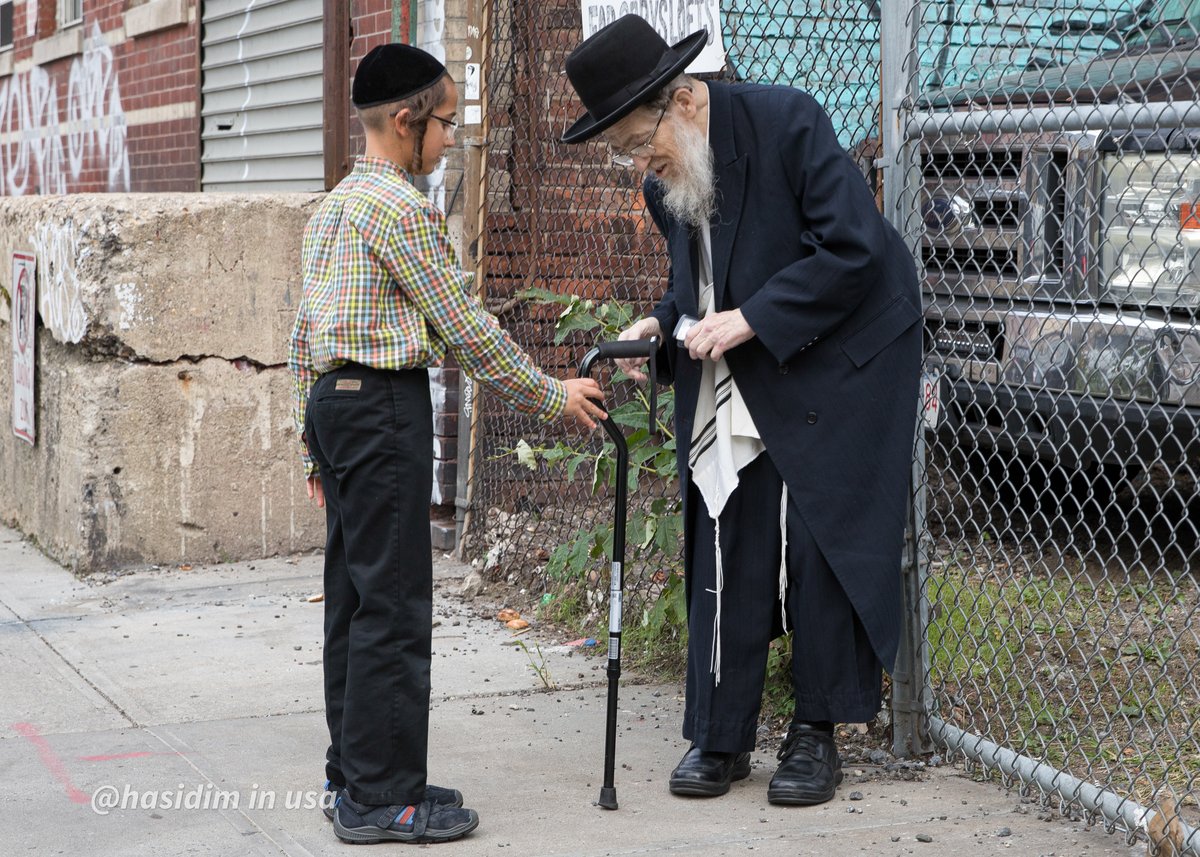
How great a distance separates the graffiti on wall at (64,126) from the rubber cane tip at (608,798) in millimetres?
8933

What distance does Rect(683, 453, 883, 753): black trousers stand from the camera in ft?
11.8

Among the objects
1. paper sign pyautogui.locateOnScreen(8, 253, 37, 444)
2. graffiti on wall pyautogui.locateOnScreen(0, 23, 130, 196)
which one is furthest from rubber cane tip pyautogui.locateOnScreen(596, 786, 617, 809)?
graffiti on wall pyautogui.locateOnScreen(0, 23, 130, 196)

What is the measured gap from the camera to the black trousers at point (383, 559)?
3297 millimetres

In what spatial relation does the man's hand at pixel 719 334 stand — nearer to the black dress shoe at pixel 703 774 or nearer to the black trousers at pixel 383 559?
the black trousers at pixel 383 559

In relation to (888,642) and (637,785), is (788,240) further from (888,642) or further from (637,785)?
(637,785)

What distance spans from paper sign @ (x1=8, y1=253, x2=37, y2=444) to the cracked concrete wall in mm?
145

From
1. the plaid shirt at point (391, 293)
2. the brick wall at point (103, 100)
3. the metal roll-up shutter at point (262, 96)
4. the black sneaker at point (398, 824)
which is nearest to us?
the plaid shirt at point (391, 293)

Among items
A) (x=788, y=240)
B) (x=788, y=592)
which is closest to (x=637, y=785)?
(x=788, y=592)

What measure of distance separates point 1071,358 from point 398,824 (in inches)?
95.1

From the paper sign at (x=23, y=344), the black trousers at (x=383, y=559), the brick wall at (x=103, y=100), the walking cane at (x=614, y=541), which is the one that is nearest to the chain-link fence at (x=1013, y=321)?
the walking cane at (x=614, y=541)

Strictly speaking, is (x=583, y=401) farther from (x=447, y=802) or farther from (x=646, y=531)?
(x=646, y=531)

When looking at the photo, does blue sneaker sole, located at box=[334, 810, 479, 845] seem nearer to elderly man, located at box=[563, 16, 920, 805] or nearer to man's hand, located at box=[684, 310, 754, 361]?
elderly man, located at box=[563, 16, 920, 805]

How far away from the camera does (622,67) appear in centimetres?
335

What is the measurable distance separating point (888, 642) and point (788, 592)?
0.90 ft
